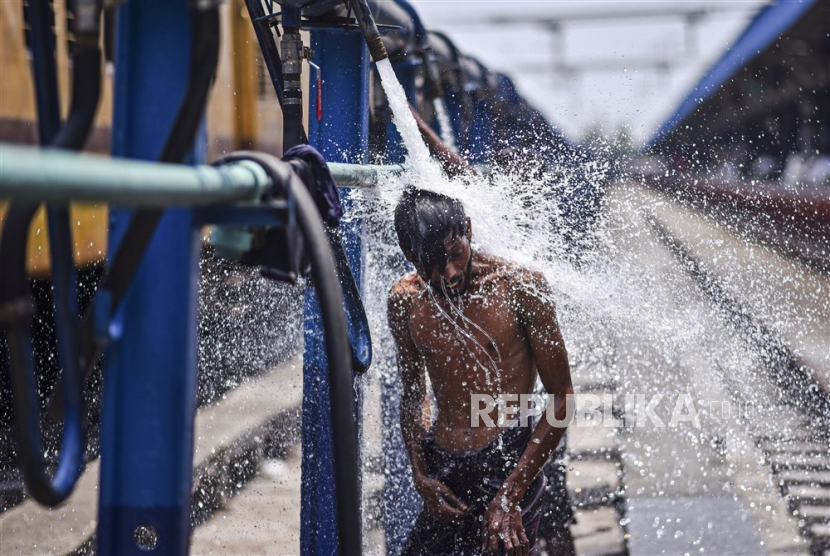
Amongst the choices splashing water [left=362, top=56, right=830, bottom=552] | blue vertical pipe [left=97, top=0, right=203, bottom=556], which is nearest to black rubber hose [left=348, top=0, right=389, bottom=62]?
splashing water [left=362, top=56, right=830, bottom=552]

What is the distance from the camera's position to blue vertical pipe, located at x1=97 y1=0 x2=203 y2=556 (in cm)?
116

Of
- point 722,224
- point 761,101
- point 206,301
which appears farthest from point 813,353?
point 722,224

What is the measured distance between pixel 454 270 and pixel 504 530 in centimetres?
73

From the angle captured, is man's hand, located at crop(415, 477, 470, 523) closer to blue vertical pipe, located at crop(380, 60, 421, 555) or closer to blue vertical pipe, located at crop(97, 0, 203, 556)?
blue vertical pipe, located at crop(380, 60, 421, 555)

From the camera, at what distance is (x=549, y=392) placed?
2.55m

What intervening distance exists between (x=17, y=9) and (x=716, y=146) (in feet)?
89.1

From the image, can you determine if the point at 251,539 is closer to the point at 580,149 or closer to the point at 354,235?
the point at 354,235

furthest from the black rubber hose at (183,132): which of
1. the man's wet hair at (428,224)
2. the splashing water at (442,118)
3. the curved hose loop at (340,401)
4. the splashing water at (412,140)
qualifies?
the splashing water at (442,118)

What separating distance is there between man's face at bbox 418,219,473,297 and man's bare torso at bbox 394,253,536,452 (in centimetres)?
3

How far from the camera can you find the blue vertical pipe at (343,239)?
8.32 feet

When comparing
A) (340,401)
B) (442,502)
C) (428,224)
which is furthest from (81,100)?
(442,502)

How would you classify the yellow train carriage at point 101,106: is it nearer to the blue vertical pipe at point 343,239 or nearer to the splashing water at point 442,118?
the blue vertical pipe at point 343,239

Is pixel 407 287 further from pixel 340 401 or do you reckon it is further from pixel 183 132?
pixel 183 132

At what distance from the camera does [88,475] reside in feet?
15.7
